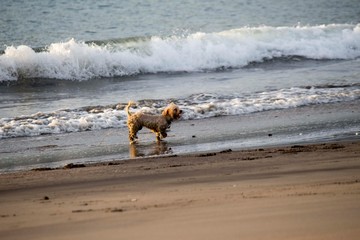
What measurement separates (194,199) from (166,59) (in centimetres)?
1422

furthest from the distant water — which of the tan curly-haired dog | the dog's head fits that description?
the dog's head

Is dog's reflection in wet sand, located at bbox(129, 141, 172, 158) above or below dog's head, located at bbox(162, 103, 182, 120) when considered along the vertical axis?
below

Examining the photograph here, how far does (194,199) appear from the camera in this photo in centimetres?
644

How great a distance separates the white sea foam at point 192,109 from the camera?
11.7 meters

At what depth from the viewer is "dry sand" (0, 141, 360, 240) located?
18.1 ft

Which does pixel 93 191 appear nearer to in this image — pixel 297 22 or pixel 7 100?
Result: pixel 7 100

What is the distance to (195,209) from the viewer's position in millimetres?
6062

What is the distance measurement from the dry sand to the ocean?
156 cm

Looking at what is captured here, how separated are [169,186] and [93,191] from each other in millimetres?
852

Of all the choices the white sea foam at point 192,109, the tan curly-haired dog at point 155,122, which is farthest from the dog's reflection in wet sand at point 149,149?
the white sea foam at point 192,109

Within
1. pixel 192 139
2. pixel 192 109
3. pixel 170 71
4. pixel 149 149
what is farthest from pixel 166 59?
pixel 149 149

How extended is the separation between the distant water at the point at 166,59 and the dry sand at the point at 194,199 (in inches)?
159

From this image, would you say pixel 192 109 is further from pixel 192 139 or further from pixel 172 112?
pixel 192 139

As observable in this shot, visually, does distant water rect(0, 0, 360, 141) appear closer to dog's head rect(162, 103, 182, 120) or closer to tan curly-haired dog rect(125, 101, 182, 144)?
tan curly-haired dog rect(125, 101, 182, 144)
